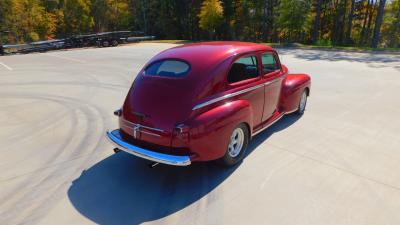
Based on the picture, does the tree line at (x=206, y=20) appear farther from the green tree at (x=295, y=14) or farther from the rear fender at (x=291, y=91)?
the rear fender at (x=291, y=91)

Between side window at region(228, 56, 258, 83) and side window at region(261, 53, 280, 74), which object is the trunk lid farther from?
side window at region(261, 53, 280, 74)

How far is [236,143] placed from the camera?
4227 mm

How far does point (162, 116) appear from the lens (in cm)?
366

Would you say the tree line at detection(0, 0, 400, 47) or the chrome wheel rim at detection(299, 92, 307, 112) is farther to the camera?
the tree line at detection(0, 0, 400, 47)

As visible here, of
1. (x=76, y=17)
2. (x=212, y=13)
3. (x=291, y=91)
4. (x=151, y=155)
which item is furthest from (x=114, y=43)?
(x=76, y=17)

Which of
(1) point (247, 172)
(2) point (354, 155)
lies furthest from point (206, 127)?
(2) point (354, 155)

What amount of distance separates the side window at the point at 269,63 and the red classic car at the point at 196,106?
0.36ft

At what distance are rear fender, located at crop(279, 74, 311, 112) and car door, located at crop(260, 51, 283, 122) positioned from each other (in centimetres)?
21

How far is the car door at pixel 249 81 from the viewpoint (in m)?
4.21

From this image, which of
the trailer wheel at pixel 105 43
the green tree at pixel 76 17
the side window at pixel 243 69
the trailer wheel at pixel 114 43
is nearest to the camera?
the side window at pixel 243 69

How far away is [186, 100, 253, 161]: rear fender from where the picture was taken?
139 inches

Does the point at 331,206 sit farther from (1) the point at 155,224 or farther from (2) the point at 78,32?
(2) the point at 78,32

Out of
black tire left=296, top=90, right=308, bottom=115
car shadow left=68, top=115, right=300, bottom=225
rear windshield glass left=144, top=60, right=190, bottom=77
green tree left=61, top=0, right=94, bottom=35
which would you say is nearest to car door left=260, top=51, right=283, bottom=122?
car shadow left=68, top=115, right=300, bottom=225

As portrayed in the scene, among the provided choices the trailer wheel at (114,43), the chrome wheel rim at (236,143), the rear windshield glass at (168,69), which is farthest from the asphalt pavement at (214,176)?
the trailer wheel at (114,43)
